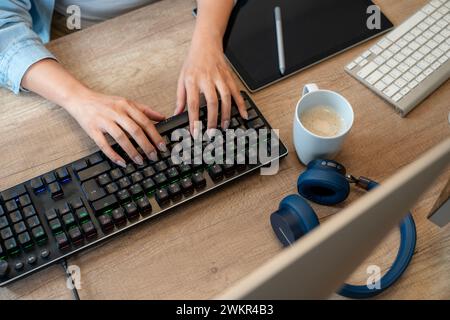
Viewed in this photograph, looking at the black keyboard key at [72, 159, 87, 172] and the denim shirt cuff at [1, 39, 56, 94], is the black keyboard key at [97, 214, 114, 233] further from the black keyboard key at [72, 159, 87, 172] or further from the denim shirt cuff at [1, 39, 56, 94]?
the denim shirt cuff at [1, 39, 56, 94]

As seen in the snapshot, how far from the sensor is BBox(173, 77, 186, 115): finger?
81cm

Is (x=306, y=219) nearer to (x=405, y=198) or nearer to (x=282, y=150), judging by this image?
(x=282, y=150)

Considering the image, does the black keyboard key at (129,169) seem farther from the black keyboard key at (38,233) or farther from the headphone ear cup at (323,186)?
the headphone ear cup at (323,186)

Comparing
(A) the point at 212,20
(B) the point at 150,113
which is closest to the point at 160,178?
(B) the point at 150,113

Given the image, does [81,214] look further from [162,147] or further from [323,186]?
[323,186]

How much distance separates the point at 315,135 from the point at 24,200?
43 centimetres

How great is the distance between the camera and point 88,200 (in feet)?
2.35

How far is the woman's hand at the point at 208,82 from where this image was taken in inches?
31.2

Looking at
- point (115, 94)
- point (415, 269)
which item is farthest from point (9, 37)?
point (415, 269)

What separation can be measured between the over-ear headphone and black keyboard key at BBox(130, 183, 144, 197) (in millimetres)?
195

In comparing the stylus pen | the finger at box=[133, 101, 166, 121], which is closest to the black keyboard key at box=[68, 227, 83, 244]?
the finger at box=[133, 101, 166, 121]

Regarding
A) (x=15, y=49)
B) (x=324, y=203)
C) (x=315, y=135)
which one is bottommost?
(x=324, y=203)

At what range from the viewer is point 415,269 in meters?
0.69
